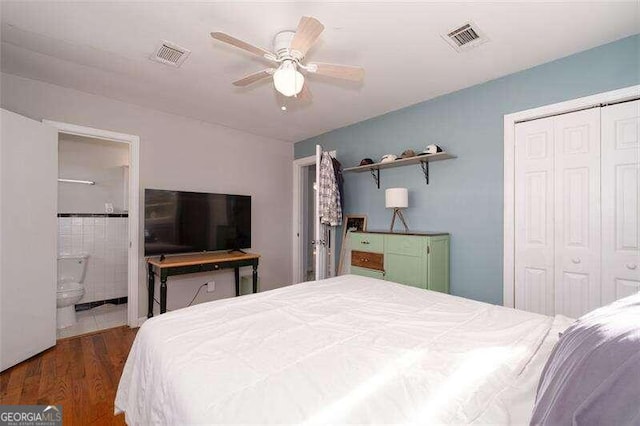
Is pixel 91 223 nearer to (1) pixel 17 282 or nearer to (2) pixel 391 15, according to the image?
(1) pixel 17 282

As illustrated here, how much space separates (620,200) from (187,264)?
357 cm

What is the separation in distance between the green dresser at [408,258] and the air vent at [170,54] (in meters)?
2.25

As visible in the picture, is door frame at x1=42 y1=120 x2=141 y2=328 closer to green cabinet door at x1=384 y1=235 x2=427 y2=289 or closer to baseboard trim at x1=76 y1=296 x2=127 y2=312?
baseboard trim at x1=76 y1=296 x2=127 y2=312

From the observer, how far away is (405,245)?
266 centimetres

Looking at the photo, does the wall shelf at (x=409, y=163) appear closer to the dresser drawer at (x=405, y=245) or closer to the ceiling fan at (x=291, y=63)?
the dresser drawer at (x=405, y=245)

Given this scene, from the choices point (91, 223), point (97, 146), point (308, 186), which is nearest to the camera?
point (91, 223)

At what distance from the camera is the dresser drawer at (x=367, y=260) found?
288 centimetres

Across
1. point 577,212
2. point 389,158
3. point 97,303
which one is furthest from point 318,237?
point 97,303

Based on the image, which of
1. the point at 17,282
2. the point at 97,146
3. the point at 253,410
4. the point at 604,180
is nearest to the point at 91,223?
the point at 97,146

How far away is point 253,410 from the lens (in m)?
0.71

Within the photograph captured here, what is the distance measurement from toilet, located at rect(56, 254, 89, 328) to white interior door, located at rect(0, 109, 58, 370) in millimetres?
744

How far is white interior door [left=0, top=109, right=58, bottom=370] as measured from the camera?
213 centimetres

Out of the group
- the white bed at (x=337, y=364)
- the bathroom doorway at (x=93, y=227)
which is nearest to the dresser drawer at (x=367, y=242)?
the white bed at (x=337, y=364)

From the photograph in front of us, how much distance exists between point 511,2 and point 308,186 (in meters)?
3.53
